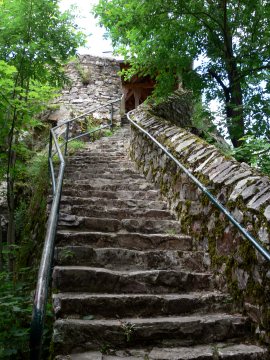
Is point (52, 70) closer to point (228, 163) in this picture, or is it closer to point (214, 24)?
point (214, 24)

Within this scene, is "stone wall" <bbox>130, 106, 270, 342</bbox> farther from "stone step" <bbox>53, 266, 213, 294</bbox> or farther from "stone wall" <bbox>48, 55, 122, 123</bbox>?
"stone wall" <bbox>48, 55, 122, 123</bbox>

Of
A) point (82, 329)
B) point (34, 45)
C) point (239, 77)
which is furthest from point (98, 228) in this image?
point (239, 77)

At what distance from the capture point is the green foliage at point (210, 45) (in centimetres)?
541

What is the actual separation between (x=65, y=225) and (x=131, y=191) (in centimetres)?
155

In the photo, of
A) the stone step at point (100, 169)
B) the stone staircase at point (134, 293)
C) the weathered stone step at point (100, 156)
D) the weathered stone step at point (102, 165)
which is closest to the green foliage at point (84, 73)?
the weathered stone step at point (100, 156)

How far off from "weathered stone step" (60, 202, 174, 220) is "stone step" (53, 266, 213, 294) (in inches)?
46.1

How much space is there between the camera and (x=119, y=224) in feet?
12.5

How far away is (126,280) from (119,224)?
1.00 metres

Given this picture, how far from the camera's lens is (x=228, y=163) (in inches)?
137

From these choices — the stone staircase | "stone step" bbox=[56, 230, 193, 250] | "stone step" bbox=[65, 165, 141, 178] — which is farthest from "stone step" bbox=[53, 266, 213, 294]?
"stone step" bbox=[65, 165, 141, 178]

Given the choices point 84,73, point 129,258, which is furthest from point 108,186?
point 84,73

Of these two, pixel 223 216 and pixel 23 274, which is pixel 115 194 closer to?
pixel 23 274

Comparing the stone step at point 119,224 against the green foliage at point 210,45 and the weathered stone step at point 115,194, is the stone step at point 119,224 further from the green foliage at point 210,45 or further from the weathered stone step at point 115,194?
the green foliage at point 210,45

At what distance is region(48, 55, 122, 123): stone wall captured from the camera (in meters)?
12.4
